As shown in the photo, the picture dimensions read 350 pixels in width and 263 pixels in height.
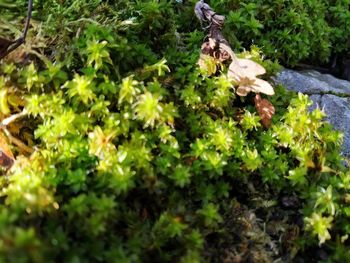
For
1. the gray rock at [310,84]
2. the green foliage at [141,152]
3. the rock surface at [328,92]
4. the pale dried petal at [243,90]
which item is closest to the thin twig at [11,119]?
the green foliage at [141,152]

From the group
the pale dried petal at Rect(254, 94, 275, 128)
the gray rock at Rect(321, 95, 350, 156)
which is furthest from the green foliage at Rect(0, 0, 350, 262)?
the gray rock at Rect(321, 95, 350, 156)

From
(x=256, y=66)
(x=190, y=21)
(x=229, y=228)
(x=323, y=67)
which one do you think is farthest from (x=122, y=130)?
(x=323, y=67)

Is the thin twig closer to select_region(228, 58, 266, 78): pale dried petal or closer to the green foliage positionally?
the green foliage

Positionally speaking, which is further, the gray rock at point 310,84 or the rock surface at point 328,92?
the gray rock at point 310,84

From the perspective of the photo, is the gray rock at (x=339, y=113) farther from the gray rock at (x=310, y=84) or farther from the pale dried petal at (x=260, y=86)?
the pale dried petal at (x=260, y=86)

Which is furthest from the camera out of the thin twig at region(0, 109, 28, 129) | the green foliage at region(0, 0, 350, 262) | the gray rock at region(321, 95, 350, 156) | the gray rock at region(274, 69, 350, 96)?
the gray rock at region(274, 69, 350, 96)

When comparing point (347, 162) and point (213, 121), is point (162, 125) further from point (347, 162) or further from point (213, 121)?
point (347, 162)
